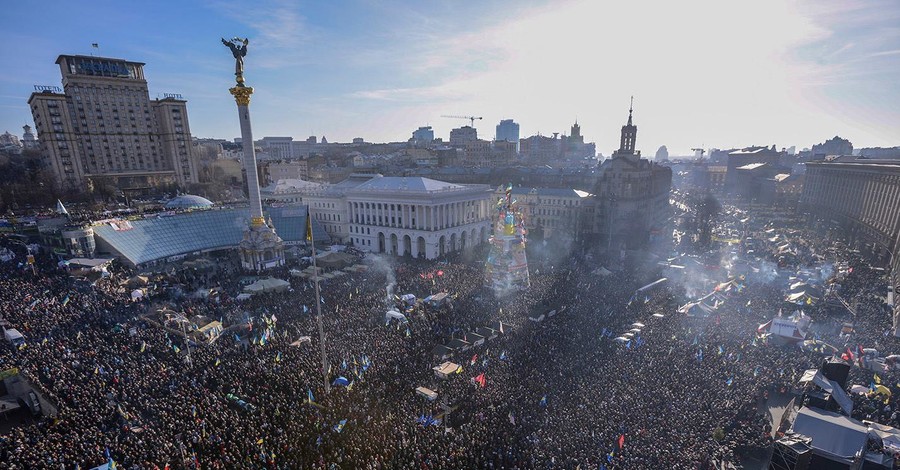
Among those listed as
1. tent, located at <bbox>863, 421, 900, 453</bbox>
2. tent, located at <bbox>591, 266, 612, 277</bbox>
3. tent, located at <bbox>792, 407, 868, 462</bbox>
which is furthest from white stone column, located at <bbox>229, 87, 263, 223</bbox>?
tent, located at <bbox>863, 421, 900, 453</bbox>

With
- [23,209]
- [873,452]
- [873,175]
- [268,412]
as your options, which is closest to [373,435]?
[268,412]

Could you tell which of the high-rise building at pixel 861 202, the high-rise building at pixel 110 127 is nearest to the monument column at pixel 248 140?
the high-rise building at pixel 110 127

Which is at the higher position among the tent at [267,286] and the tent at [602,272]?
the tent at [267,286]

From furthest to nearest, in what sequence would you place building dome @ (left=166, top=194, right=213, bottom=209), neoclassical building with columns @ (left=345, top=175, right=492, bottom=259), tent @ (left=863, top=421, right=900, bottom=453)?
building dome @ (left=166, top=194, right=213, bottom=209), neoclassical building with columns @ (left=345, top=175, right=492, bottom=259), tent @ (left=863, top=421, right=900, bottom=453)

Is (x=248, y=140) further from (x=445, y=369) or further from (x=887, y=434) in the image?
(x=887, y=434)

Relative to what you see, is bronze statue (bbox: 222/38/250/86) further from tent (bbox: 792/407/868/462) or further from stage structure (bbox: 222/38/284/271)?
tent (bbox: 792/407/868/462)

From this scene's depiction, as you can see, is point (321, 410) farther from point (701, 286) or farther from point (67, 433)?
point (701, 286)

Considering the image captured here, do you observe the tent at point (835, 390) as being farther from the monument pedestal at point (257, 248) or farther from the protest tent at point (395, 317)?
the monument pedestal at point (257, 248)
